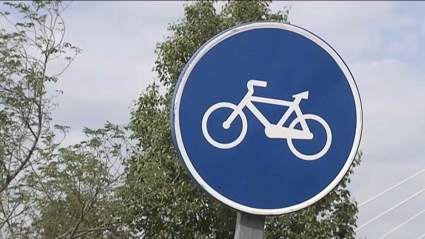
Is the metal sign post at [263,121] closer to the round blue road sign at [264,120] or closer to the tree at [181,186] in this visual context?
the round blue road sign at [264,120]

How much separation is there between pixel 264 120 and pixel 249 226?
300 millimetres

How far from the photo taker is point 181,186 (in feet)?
24.7

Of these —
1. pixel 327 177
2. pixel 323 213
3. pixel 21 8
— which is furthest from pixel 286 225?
pixel 327 177

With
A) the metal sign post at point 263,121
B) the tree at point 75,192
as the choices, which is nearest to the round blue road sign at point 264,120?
the metal sign post at point 263,121

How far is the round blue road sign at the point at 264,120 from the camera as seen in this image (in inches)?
68.7

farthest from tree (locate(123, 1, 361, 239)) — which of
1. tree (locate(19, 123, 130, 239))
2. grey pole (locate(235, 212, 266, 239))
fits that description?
grey pole (locate(235, 212, 266, 239))

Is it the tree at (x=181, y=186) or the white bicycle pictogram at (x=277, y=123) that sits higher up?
the tree at (x=181, y=186)

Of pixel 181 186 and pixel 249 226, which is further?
pixel 181 186

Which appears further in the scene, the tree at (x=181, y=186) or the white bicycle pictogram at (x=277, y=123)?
the tree at (x=181, y=186)

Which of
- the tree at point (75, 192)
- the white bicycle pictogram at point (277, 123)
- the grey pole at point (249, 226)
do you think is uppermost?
the tree at point (75, 192)

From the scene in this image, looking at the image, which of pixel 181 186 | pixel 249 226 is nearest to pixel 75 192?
pixel 181 186

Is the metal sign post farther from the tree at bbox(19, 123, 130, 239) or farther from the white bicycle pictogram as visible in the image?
the tree at bbox(19, 123, 130, 239)

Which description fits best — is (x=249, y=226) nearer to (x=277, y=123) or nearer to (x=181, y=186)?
(x=277, y=123)

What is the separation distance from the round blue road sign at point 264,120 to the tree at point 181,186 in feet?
16.8
